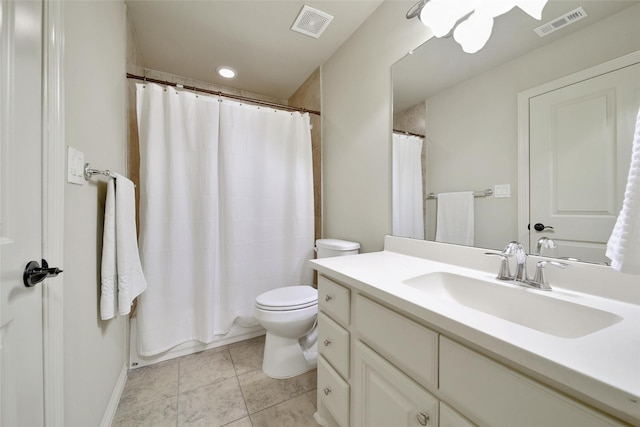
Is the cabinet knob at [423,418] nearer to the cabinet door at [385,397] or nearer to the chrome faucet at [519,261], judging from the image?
the cabinet door at [385,397]

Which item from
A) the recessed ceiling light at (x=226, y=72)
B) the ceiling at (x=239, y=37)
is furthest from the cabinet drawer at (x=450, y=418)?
the recessed ceiling light at (x=226, y=72)

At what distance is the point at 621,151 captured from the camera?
0.69m

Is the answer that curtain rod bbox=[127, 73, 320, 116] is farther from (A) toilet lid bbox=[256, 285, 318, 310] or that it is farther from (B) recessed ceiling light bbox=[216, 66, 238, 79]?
(A) toilet lid bbox=[256, 285, 318, 310]

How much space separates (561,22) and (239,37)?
1.88 metres

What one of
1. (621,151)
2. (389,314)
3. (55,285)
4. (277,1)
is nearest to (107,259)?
(55,285)

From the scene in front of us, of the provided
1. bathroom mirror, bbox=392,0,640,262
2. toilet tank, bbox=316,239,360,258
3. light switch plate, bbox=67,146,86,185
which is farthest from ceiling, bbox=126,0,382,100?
toilet tank, bbox=316,239,360,258

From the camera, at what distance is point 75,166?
0.85 m

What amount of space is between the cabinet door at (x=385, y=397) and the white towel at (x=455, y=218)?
0.66 metres

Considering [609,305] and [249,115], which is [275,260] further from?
[609,305]

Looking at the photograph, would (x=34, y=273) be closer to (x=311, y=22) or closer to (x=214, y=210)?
(x=214, y=210)

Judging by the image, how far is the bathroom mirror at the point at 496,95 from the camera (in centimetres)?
74

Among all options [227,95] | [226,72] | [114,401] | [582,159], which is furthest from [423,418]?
[226,72]

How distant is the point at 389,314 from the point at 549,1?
4.06 ft

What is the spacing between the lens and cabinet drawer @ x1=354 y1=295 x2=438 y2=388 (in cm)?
62
